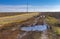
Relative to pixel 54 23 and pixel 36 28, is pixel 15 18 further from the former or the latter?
pixel 54 23

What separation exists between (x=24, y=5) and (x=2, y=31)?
40 centimetres

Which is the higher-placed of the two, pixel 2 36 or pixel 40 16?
pixel 40 16

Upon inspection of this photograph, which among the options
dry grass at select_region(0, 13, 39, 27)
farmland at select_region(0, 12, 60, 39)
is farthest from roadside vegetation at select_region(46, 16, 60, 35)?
dry grass at select_region(0, 13, 39, 27)

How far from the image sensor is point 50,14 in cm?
128

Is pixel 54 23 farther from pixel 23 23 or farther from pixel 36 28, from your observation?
pixel 23 23

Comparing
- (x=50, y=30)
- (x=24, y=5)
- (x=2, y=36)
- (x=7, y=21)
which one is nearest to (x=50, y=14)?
(x=50, y=30)

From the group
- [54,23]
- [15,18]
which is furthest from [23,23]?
[54,23]

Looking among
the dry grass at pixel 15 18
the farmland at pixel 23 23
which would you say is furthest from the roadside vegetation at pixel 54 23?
the dry grass at pixel 15 18

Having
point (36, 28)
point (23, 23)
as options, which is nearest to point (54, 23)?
point (36, 28)

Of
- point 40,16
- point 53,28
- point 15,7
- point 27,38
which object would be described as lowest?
point 27,38

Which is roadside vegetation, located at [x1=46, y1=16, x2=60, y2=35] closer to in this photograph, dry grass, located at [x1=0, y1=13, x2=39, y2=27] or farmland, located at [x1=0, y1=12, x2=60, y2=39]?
farmland, located at [x1=0, y1=12, x2=60, y2=39]

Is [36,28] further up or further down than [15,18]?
further down

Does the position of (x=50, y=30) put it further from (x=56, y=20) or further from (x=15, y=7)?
(x=15, y=7)

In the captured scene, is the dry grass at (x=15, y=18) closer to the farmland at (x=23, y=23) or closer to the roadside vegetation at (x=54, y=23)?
the farmland at (x=23, y=23)
